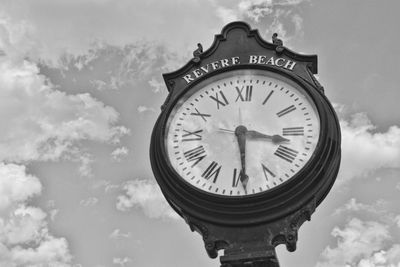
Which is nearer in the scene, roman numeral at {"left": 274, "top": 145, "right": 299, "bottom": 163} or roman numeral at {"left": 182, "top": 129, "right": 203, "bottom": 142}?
roman numeral at {"left": 274, "top": 145, "right": 299, "bottom": 163}

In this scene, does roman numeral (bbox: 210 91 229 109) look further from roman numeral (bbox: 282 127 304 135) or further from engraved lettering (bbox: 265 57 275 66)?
roman numeral (bbox: 282 127 304 135)

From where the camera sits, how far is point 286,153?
496 cm

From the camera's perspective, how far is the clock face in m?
4.89

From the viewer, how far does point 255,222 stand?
4652 mm

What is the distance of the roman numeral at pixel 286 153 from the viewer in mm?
4910

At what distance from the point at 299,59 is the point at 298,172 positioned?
124 centimetres

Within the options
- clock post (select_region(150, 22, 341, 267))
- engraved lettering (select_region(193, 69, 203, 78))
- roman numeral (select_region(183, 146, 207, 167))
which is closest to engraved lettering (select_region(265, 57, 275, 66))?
clock post (select_region(150, 22, 341, 267))

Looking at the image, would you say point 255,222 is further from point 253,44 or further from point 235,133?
point 253,44

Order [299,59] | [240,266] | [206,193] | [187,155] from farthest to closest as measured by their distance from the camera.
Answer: [299,59] < [187,155] < [206,193] < [240,266]

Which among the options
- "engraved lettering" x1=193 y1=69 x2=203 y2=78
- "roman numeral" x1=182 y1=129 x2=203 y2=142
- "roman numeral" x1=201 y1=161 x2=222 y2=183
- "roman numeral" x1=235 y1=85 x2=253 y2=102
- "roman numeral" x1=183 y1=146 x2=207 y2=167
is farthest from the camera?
"engraved lettering" x1=193 y1=69 x2=203 y2=78

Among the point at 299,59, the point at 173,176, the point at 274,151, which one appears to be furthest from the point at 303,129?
the point at 173,176

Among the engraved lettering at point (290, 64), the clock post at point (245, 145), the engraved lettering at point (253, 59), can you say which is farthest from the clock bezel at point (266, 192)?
the engraved lettering at point (253, 59)

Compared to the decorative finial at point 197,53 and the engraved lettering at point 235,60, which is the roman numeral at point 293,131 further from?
the decorative finial at point 197,53

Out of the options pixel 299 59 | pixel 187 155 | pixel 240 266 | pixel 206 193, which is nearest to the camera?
pixel 240 266
